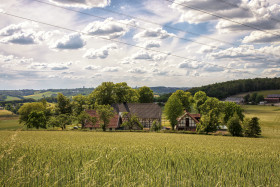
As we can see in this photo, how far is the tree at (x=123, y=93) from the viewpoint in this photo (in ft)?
288

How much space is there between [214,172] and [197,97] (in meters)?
88.2

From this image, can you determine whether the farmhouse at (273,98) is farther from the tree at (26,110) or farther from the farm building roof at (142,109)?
the tree at (26,110)

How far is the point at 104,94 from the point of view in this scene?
83.2 meters

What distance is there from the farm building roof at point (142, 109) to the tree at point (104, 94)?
198 inches

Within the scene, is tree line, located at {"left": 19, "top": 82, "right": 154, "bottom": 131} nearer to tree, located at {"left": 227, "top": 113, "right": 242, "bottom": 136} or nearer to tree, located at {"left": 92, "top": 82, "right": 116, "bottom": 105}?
tree, located at {"left": 92, "top": 82, "right": 116, "bottom": 105}

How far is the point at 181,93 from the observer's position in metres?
94.1

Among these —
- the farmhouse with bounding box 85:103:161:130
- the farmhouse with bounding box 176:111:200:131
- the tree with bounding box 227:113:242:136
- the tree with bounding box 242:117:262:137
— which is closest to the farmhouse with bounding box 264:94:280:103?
the farmhouse with bounding box 176:111:200:131

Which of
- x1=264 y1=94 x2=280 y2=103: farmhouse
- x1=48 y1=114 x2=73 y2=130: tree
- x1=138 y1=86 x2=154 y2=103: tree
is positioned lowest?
x1=48 y1=114 x2=73 y2=130: tree

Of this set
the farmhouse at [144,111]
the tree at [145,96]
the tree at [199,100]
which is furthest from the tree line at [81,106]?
the tree at [199,100]

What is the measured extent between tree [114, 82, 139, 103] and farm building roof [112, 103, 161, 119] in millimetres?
8109

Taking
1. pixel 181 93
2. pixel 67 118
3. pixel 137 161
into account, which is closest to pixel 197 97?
pixel 181 93

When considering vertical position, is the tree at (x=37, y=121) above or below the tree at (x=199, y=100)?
below

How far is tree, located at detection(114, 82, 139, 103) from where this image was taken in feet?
288

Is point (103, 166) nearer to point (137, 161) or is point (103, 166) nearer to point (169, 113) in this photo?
point (137, 161)
